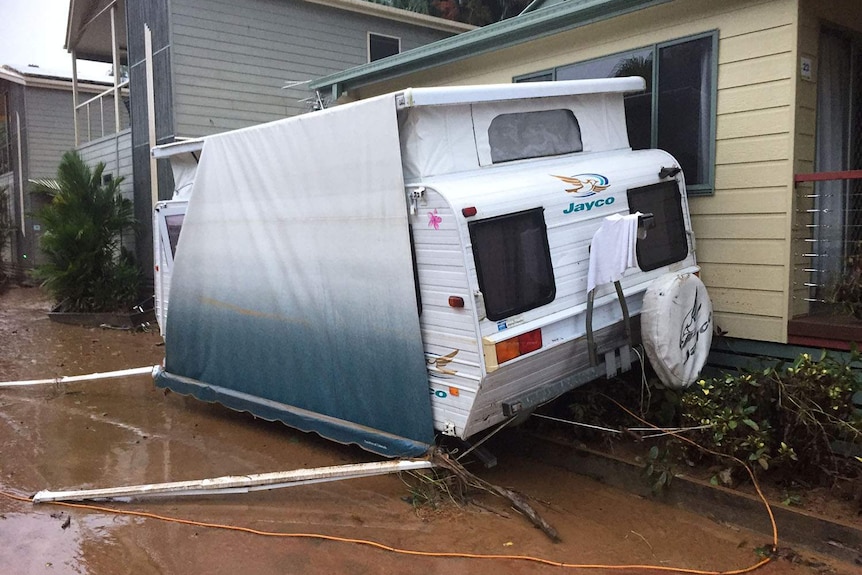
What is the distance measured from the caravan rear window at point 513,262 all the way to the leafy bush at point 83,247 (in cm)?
1043

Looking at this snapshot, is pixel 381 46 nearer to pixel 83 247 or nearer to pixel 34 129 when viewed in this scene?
pixel 83 247

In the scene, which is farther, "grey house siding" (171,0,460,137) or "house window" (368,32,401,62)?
"house window" (368,32,401,62)

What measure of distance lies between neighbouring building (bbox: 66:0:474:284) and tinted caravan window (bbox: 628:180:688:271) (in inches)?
303

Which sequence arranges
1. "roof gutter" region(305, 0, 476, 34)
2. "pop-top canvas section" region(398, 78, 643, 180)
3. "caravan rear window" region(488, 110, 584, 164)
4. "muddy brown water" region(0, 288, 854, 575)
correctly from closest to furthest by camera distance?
"muddy brown water" region(0, 288, 854, 575), "pop-top canvas section" region(398, 78, 643, 180), "caravan rear window" region(488, 110, 584, 164), "roof gutter" region(305, 0, 476, 34)

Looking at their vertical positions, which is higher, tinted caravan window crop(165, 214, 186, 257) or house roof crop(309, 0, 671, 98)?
house roof crop(309, 0, 671, 98)

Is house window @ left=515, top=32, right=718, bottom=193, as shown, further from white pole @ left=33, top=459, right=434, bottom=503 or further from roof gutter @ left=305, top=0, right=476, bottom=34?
roof gutter @ left=305, top=0, right=476, bottom=34

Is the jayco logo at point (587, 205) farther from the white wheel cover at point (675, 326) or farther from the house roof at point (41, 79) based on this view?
the house roof at point (41, 79)

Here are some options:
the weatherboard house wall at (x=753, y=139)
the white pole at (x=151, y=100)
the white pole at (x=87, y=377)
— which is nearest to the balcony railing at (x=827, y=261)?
the weatherboard house wall at (x=753, y=139)

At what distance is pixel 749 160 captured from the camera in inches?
232

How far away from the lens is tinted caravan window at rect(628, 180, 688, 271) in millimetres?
5504

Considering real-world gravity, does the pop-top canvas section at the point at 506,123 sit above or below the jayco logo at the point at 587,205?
above

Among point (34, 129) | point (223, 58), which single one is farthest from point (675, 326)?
point (34, 129)

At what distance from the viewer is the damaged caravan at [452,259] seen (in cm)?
462

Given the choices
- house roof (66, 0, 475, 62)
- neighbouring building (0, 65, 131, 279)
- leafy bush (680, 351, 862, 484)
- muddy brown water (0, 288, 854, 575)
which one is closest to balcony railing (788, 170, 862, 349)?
leafy bush (680, 351, 862, 484)
